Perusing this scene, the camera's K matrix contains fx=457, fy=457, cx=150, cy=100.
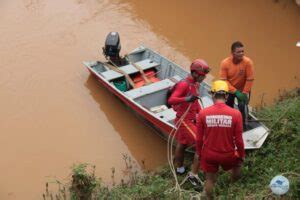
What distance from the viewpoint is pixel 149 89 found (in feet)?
29.0

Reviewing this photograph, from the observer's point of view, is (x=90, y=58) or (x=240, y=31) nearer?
(x=90, y=58)

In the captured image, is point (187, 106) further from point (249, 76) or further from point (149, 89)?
point (149, 89)

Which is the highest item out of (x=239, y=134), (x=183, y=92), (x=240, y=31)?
(x=240, y=31)

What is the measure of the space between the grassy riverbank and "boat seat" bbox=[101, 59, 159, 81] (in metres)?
2.45

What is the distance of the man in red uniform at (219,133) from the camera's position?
5219 mm

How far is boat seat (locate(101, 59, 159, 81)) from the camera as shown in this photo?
941 centimetres

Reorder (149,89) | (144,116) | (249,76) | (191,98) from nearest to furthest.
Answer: (191,98) → (249,76) → (144,116) → (149,89)

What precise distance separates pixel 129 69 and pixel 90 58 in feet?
5.21

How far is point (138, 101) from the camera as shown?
343 inches

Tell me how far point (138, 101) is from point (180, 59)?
2.53 meters

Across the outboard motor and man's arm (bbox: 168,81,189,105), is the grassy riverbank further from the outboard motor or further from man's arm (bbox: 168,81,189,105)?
the outboard motor

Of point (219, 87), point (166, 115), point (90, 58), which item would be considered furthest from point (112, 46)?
point (219, 87)

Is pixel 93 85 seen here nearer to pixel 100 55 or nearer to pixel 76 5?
pixel 100 55

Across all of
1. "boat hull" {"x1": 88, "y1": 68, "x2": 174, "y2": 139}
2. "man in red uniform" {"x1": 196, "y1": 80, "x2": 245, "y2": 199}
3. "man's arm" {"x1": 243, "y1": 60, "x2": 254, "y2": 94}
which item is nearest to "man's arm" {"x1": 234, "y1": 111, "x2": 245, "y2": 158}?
"man in red uniform" {"x1": 196, "y1": 80, "x2": 245, "y2": 199}
